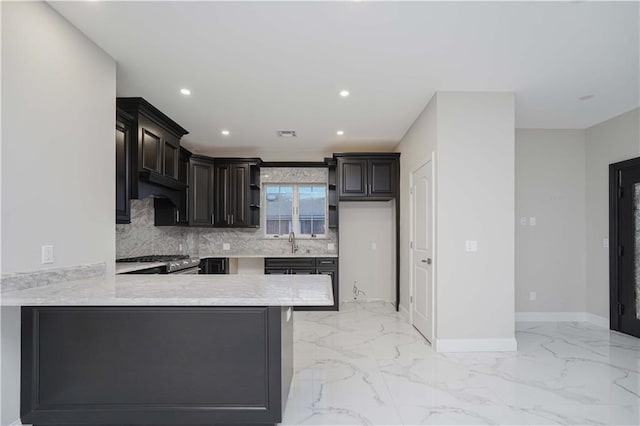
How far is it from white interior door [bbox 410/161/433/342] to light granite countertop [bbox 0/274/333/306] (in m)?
1.82

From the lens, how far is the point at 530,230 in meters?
4.68

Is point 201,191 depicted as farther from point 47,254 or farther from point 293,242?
point 47,254

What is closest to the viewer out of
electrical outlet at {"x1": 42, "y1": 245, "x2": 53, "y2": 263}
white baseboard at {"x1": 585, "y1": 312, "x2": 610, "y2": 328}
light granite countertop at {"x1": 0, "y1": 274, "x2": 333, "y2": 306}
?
light granite countertop at {"x1": 0, "y1": 274, "x2": 333, "y2": 306}

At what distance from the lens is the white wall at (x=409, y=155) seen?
3719 mm

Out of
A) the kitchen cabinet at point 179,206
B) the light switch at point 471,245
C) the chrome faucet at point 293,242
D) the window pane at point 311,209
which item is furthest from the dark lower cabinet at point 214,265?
the light switch at point 471,245

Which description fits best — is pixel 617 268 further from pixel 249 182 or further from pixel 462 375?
pixel 249 182

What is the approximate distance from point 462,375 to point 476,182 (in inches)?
72.3

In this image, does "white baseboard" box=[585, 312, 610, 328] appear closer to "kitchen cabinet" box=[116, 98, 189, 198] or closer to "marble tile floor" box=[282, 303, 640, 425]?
"marble tile floor" box=[282, 303, 640, 425]

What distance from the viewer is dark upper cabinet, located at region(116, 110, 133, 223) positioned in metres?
3.13

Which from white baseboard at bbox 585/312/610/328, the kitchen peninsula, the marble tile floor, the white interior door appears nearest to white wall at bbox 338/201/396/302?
the white interior door

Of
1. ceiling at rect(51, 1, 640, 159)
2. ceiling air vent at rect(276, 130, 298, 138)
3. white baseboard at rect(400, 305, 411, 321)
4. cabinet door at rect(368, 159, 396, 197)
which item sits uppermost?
ceiling at rect(51, 1, 640, 159)

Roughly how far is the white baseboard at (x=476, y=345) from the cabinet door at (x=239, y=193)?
3.44 meters

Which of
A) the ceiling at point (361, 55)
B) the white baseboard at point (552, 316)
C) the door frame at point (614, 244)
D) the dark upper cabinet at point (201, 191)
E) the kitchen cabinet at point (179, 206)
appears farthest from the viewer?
the dark upper cabinet at point (201, 191)

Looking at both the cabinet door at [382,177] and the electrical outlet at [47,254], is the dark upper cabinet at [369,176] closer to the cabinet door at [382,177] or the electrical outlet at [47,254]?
the cabinet door at [382,177]
